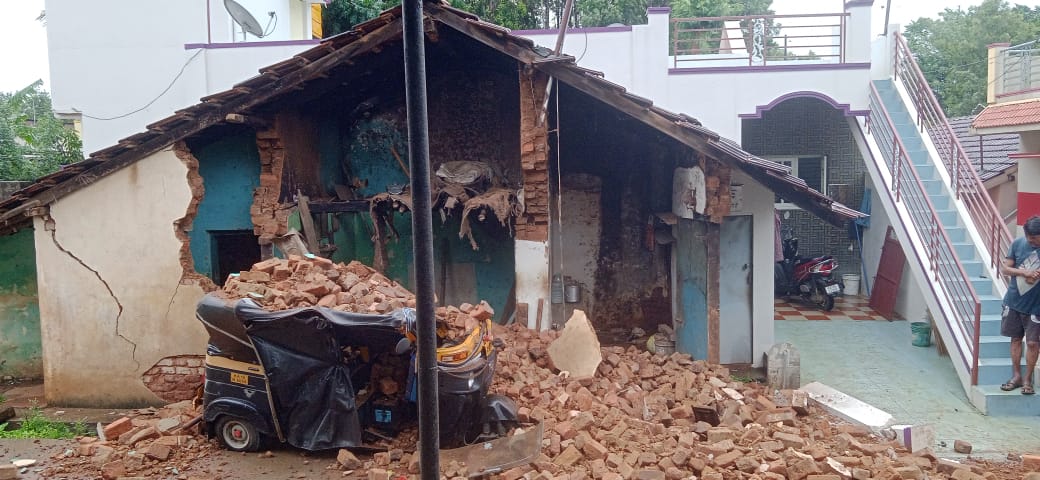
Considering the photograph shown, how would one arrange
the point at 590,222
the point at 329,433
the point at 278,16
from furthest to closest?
the point at 278,16
the point at 590,222
the point at 329,433

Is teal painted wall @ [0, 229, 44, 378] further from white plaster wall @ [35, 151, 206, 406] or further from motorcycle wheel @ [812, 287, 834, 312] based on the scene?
motorcycle wheel @ [812, 287, 834, 312]

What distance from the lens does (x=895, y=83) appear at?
508 inches

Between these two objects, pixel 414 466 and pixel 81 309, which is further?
pixel 81 309

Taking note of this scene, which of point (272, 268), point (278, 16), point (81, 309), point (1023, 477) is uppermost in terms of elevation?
point (278, 16)

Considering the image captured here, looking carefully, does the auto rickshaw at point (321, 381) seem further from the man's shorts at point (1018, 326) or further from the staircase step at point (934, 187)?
the staircase step at point (934, 187)

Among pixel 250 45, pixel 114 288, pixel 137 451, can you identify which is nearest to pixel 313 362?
pixel 137 451

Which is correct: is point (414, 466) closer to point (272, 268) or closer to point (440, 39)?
point (272, 268)

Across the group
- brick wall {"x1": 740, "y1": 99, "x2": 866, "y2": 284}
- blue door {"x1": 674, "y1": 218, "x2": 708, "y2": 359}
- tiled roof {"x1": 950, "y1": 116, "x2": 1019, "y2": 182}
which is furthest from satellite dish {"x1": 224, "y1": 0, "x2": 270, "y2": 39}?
tiled roof {"x1": 950, "y1": 116, "x2": 1019, "y2": 182}

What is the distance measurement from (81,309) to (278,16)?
10.8 meters

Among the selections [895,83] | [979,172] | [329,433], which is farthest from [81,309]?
[979,172]

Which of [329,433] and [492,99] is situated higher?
[492,99]

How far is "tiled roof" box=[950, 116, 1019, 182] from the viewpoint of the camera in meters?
13.3

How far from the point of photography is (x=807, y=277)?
14320 millimetres

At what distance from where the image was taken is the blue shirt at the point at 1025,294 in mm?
8555
